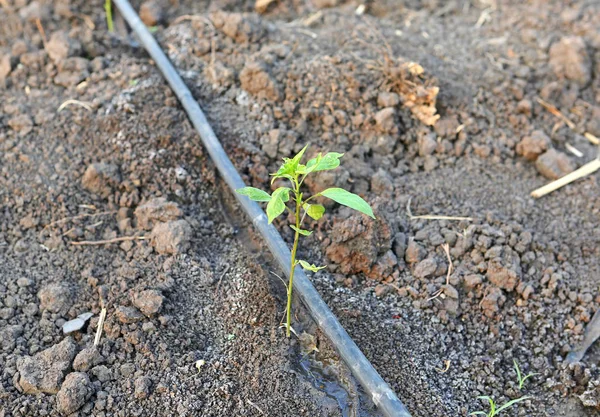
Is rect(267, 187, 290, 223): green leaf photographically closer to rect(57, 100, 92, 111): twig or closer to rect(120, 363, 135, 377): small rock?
rect(120, 363, 135, 377): small rock

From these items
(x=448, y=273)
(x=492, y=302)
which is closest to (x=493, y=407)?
(x=492, y=302)

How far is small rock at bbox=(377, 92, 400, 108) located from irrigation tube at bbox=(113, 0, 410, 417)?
89cm

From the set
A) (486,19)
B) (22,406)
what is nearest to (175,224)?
(22,406)

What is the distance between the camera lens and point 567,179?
344 centimetres

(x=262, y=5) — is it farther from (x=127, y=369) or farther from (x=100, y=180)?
(x=127, y=369)

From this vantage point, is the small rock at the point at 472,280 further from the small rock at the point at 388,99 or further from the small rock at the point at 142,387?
the small rock at the point at 142,387

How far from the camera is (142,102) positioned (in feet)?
11.5

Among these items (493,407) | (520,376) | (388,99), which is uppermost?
(388,99)

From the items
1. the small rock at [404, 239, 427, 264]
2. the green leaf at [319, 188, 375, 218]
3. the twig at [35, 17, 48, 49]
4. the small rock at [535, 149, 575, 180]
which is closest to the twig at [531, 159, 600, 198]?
the small rock at [535, 149, 575, 180]

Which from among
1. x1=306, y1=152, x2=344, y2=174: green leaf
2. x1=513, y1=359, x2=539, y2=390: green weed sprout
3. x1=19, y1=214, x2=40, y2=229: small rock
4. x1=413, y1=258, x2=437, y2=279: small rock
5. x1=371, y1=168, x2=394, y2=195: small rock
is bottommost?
x1=513, y1=359, x2=539, y2=390: green weed sprout

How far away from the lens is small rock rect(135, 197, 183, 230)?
3.07 m

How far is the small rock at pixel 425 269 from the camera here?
9.63 feet

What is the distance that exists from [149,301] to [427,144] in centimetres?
166

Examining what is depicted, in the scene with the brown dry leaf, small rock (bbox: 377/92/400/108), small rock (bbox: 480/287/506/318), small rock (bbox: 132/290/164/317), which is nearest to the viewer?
small rock (bbox: 132/290/164/317)
